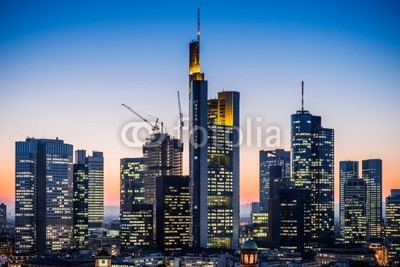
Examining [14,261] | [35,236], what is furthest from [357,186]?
[14,261]

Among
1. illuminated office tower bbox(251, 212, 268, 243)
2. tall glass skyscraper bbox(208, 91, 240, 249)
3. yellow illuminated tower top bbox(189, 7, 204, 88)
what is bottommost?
illuminated office tower bbox(251, 212, 268, 243)

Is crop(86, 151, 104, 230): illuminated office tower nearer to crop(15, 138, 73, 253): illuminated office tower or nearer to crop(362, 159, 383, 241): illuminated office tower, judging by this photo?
crop(15, 138, 73, 253): illuminated office tower

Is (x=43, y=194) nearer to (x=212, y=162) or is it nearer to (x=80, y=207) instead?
(x=80, y=207)

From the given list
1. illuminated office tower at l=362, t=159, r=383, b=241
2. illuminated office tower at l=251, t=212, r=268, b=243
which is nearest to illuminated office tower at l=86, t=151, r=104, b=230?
illuminated office tower at l=251, t=212, r=268, b=243

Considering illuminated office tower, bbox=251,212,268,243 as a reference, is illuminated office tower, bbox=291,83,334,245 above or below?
above

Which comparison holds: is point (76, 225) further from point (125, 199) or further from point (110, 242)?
point (125, 199)

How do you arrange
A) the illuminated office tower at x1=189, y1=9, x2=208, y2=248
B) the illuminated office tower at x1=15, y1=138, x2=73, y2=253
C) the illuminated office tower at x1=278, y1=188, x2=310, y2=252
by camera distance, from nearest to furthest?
the illuminated office tower at x1=189, y1=9, x2=208, y2=248 → the illuminated office tower at x1=15, y1=138, x2=73, y2=253 → the illuminated office tower at x1=278, y1=188, x2=310, y2=252

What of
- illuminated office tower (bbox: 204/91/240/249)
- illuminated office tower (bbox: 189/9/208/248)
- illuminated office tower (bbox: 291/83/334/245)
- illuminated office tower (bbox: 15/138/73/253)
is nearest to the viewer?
illuminated office tower (bbox: 189/9/208/248)
